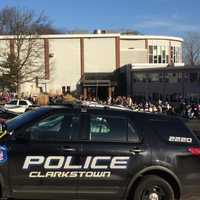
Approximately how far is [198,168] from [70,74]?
239ft

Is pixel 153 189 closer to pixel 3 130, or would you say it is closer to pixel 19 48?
pixel 3 130

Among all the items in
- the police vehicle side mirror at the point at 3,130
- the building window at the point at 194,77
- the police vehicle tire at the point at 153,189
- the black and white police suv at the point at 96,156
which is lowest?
the building window at the point at 194,77

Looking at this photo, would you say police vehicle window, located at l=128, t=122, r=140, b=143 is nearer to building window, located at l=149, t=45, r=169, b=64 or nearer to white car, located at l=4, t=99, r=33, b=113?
white car, located at l=4, t=99, r=33, b=113

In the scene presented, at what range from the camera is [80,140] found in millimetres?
7996

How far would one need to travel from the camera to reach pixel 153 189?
8289mm

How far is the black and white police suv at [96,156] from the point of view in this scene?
7.79 m

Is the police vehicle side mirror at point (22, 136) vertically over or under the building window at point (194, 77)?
over

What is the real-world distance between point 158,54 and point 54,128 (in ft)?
265

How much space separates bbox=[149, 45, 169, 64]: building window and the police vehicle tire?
7853 centimetres

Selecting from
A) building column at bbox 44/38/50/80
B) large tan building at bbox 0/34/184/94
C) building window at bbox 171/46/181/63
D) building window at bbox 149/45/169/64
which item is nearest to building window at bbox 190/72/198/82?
large tan building at bbox 0/34/184/94

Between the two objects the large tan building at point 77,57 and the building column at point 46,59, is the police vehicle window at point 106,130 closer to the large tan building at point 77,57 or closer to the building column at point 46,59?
the building column at point 46,59

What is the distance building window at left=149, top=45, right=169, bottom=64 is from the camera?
86.8 meters

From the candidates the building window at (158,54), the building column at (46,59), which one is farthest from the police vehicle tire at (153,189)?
the building window at (158,54)

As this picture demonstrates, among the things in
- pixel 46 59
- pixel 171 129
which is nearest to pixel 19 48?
pixel 46 59
